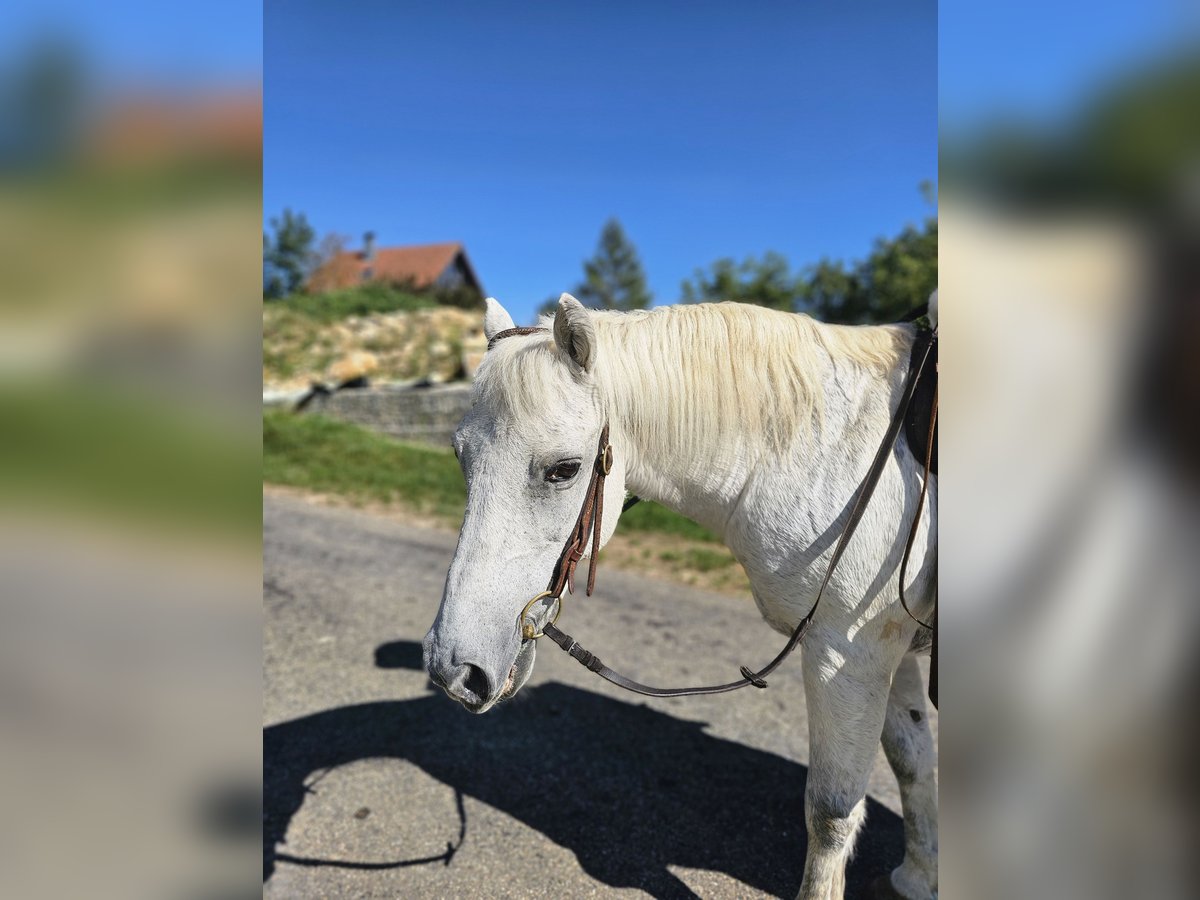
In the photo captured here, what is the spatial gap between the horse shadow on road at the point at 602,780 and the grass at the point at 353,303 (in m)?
18.7

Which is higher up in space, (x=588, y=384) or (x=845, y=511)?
(x=588, y=384)

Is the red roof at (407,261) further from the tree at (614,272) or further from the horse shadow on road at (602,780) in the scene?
the horse shadow on road at (602,780)

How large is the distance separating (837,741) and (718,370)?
114 centimetres

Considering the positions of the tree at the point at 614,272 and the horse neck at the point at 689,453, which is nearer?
the horse neck at the point at 689,453

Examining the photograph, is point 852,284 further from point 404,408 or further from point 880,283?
point 404,408

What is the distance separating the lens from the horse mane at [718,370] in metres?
Result: 1.92

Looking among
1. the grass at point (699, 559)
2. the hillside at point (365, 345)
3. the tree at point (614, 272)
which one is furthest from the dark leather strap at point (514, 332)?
the tree at point (614, 272)

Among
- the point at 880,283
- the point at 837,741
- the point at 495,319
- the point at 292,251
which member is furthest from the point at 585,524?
the point at 292,251

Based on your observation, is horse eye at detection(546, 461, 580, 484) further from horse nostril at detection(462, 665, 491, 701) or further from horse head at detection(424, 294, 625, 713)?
horse nostril at detection(462, 665, 491, 701)
